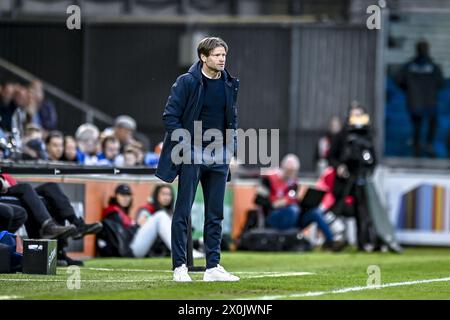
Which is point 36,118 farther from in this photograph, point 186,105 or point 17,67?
point 186,105

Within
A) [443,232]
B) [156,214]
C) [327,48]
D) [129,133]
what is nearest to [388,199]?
[443,232]

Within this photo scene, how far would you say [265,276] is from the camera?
42.2 ft

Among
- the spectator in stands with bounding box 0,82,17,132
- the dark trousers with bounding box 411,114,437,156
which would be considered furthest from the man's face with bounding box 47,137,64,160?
the dark trousers with bounding box 411,114,437,156

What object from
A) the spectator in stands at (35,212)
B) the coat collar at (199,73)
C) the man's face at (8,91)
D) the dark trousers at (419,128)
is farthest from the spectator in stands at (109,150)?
the dark trousers at (419,128)

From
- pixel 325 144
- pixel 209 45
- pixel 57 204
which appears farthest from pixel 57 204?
pixel 325 144

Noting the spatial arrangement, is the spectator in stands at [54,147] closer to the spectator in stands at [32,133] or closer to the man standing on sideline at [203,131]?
the spectator in stands at [32,133]

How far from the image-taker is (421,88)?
82.9 feet

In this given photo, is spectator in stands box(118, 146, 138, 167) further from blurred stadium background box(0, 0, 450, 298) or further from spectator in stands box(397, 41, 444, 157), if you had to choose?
spectator in stands box(397, 41, 444, 157)

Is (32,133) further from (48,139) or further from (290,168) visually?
(290,168)

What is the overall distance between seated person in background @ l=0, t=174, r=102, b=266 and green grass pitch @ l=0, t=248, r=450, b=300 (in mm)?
427

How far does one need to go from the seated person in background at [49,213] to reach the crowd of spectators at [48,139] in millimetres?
1112

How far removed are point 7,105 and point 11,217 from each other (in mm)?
7562

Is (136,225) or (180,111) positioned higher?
(180,111)

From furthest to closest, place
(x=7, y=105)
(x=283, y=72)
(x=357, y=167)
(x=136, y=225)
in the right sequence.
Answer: (x=283, y=72) → (x=357, y=167) → (x=7, y=105) → (x=136, y=225)
